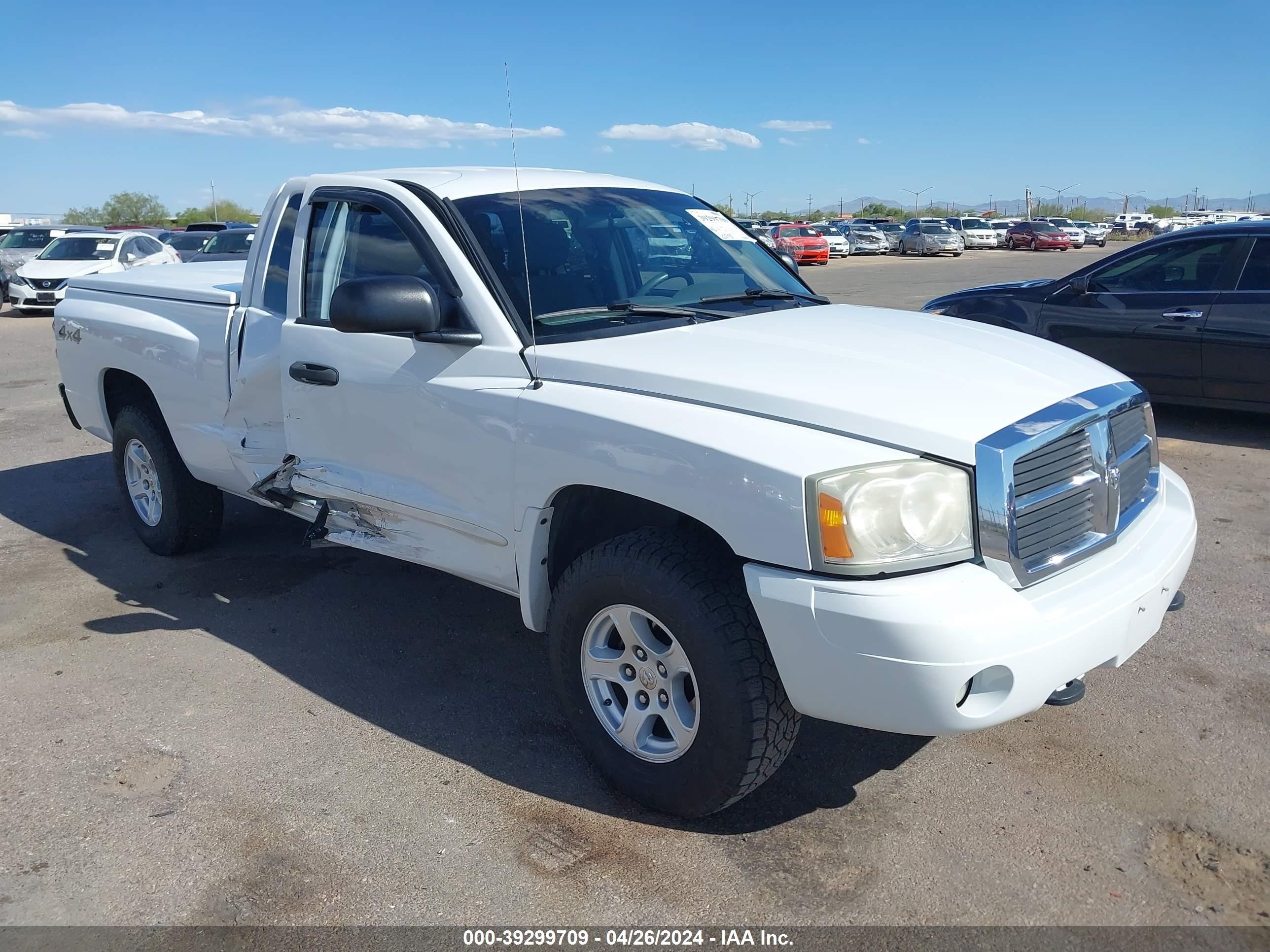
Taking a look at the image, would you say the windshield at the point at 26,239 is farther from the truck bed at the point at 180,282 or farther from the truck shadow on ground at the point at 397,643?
the truck bed at the point at 180,282

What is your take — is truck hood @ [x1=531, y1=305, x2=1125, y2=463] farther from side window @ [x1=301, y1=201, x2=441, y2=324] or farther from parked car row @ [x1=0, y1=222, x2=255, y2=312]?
parked car row @ [x1=0, y1=222, x2=255, y2=312]

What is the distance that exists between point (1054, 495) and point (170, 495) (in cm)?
440

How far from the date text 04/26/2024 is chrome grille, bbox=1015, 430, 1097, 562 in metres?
1.21

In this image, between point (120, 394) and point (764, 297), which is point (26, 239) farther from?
point (764, 297)

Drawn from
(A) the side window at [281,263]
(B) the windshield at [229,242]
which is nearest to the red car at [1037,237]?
(B) the windshield at [229,242]

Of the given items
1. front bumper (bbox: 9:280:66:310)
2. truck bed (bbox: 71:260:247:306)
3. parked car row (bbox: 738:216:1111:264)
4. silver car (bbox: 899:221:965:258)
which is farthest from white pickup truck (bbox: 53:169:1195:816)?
silver car (bbox: 899:221:965:258)

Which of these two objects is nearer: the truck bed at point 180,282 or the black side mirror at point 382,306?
the black side mirror at point 382,306

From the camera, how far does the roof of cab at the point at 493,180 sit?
12.8 ft

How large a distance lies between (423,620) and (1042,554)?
9.41ft

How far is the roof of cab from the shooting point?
3916 mm

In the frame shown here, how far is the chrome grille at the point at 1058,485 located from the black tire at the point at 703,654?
68 cm

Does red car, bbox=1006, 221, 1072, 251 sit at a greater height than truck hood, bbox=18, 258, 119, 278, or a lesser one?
greater

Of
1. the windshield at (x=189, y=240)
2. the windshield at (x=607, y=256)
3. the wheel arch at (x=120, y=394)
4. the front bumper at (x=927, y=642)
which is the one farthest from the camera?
the windshield at (x=189, y=240)

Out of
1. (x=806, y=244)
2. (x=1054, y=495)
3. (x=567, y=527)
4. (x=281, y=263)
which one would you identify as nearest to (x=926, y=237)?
(x=806, y=244)
